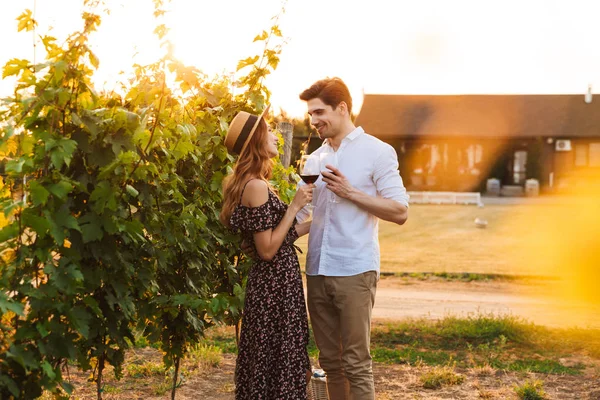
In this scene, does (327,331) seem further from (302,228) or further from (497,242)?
(497,242)

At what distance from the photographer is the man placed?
3.97 meters

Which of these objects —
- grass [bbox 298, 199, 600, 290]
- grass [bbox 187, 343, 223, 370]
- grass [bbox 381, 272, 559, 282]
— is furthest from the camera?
grass [bbox 298, 199, 600, 290]

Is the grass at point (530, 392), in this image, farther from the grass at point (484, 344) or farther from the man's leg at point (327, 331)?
the man's leg at point (327, 331)

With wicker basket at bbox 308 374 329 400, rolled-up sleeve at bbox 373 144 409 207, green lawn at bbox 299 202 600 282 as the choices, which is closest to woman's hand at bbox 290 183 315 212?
rolled-up sleeve at bbox 373 144 409 207

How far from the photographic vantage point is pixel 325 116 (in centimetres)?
409

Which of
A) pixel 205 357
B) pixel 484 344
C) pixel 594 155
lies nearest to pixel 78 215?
pixel 205 357

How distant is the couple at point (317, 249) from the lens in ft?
12.4

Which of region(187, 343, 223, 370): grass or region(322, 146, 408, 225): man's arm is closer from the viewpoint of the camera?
region(322, 146, 408, 225): man's arm

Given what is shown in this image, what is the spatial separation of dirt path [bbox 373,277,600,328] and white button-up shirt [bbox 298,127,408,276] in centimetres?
480

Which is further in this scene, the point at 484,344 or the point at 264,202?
the point at 484,344

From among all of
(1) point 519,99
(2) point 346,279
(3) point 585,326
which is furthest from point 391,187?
(1) point 519,99

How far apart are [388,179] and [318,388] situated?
1818 millimetres

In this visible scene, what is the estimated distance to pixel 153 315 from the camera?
4.25 meters

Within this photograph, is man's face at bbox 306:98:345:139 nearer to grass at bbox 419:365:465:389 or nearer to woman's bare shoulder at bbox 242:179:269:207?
woman's bare shoulder at bbox 242:179:269:207
